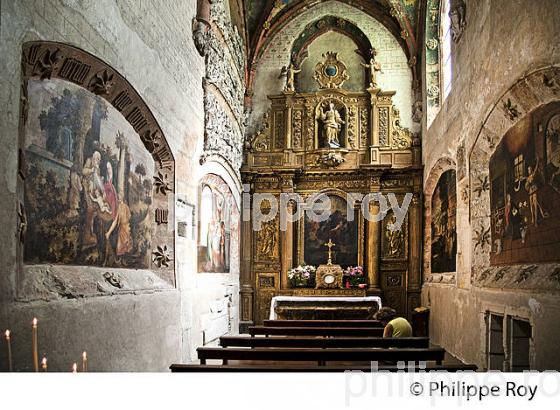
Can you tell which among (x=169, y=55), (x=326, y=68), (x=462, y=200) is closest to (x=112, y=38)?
(x=169, y=55)

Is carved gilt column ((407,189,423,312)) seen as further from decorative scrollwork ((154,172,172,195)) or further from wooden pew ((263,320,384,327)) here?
decorative scrollwork ((154,172,172,195))

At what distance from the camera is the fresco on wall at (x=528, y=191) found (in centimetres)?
630

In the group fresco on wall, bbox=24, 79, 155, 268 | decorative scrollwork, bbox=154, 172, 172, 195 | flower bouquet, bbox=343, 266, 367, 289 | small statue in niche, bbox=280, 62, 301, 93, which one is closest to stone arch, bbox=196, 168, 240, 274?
decorative scrollwork, bbox=154, 172, 172, 195

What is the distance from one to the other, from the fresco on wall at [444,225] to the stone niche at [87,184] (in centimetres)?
598

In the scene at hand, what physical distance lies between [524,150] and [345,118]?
30.9 feet

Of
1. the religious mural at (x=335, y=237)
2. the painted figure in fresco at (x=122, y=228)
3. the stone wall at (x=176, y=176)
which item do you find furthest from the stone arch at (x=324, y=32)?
the painted figure in fresco at (x=122, y=228)

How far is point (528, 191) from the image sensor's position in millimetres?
7098

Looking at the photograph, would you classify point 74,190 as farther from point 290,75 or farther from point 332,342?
point 290,75

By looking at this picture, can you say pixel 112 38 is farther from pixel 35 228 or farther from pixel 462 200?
pixel 462 200

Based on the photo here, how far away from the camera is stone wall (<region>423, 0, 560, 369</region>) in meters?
6.40

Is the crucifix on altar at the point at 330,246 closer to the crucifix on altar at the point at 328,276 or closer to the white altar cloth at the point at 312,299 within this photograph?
the crucifix on altar at the point at 328,276

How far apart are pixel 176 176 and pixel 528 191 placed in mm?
5481

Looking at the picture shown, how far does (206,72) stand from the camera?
11.5 metres

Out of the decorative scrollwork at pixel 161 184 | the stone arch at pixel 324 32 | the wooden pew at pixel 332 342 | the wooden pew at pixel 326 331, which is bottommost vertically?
the wooden pew at pixel 326 331
